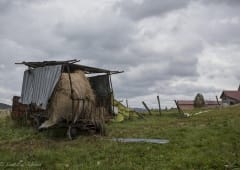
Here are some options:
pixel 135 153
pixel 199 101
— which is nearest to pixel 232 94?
pixel 199 101

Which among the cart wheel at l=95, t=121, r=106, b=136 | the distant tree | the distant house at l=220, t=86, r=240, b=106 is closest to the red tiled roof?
the distant house at l=220, t=86, r=240, b=106

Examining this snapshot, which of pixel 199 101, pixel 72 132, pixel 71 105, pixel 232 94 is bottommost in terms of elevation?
pixel 72 132

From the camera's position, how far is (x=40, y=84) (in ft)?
59.9

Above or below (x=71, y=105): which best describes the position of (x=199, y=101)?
above

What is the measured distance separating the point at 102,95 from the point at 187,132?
743cm

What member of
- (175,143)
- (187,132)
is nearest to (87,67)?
(187,132)

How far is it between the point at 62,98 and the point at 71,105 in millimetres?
548

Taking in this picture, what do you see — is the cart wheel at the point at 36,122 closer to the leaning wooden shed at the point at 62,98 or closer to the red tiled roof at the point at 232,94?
the leaning wooden shed at the point at 62,98

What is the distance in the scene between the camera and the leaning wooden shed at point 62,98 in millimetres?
16078

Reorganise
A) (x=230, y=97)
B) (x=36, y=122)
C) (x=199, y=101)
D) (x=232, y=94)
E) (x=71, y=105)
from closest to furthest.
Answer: (x=71, y=105), (x=36, y=122), (x=199, y=101), (x=230, y=97), (x=232, y=94)

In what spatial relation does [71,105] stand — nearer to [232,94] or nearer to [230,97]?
[230,97]

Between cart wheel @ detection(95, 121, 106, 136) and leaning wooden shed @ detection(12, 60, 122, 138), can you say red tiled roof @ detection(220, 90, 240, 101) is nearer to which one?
leaning wooden shed @ detection(12, 60, 122, 138)

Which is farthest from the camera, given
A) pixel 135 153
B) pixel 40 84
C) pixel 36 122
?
pixel 36 122

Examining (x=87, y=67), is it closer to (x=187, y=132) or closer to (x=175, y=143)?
(x=187, y=132)
